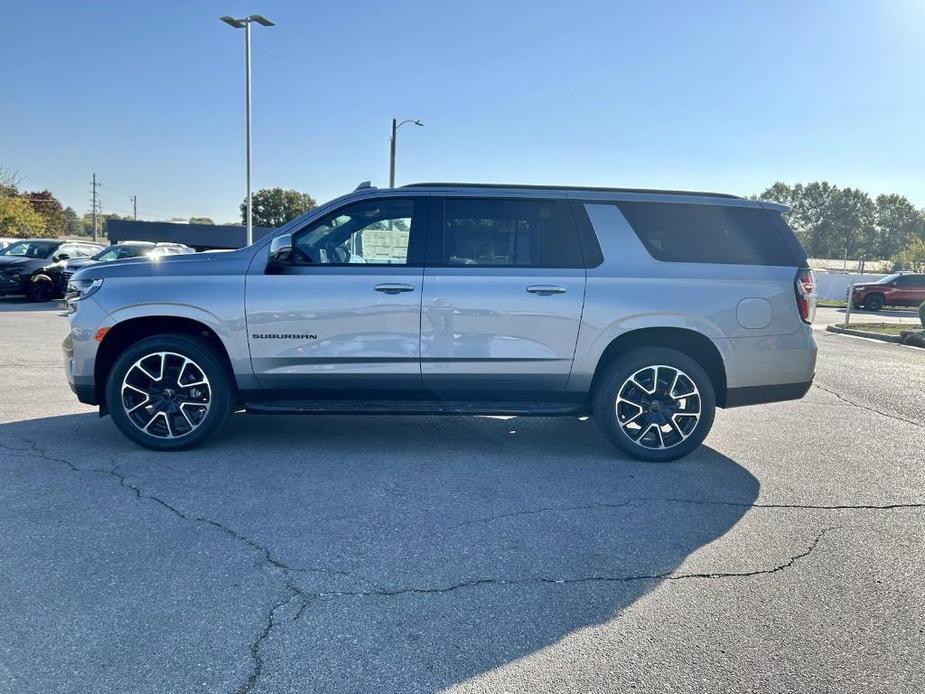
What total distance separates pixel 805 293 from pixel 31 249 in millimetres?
18787

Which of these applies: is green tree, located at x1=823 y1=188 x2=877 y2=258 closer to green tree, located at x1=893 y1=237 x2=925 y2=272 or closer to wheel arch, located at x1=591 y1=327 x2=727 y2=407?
green tree, located at x1=893 y1=237 x2=925 y2=272

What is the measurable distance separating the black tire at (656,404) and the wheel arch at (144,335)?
9.48 feet

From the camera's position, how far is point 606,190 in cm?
497

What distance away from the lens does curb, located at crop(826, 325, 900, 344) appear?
1538 cm

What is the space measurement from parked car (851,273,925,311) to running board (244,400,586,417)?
87.8 feet

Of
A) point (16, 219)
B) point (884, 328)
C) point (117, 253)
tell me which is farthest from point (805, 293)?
point (16, 219)

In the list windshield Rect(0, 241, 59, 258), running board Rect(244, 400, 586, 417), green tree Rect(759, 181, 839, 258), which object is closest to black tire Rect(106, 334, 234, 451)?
running board Rect(244, 400, 586, 417)

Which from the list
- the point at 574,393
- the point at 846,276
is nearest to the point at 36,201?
the point at 846,276

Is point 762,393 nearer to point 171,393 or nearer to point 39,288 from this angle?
point 171,393

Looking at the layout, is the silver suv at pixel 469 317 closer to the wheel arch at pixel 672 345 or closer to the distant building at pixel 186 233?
the wheel arch at pixel 672 345

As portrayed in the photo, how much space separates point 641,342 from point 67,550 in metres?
3.94

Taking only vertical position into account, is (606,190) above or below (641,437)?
above

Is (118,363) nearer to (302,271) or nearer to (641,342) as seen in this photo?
(302,271)

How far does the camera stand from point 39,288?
16.5 m
